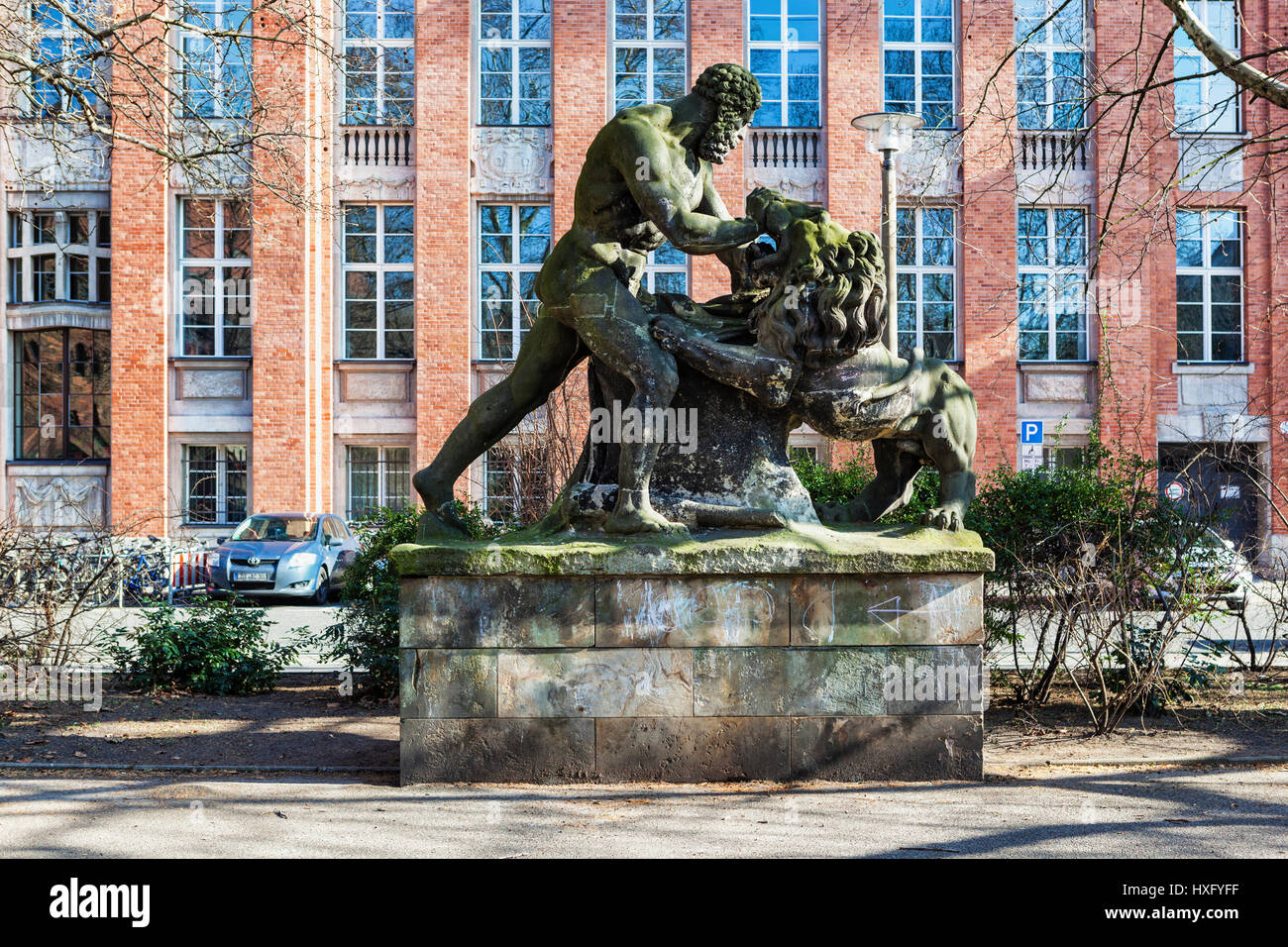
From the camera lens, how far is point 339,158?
23594 mm

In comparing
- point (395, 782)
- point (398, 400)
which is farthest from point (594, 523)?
point (398, 400)

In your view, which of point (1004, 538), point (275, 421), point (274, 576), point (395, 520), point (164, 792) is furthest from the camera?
point (275, 421)

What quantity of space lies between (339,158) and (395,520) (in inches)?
634

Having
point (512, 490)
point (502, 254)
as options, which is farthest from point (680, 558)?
point (502, 254)

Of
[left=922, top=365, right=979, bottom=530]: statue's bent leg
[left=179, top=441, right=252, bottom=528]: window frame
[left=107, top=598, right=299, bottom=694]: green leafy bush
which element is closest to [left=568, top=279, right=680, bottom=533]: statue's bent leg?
[left=922, top=365, right=979, bottom=530]: statue's bent leg

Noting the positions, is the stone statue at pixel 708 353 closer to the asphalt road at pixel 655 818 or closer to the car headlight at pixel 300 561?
the asphalt road at pixel 655 818

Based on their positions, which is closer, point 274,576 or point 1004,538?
point 1004,538

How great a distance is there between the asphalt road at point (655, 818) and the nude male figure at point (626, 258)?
54.5 inches

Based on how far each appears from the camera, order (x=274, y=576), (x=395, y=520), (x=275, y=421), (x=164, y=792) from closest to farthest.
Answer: (x=164, y=792)
(x=395, y=520)
(x=274, y=576)
(x=275, y=421)

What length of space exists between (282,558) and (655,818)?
1478 cm

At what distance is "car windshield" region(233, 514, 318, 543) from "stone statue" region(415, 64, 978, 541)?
14248 mm

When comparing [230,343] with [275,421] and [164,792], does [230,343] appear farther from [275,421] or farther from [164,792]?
[164,792]

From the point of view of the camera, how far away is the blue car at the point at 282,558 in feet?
61.1

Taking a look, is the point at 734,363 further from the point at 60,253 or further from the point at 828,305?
the point at 60,253
